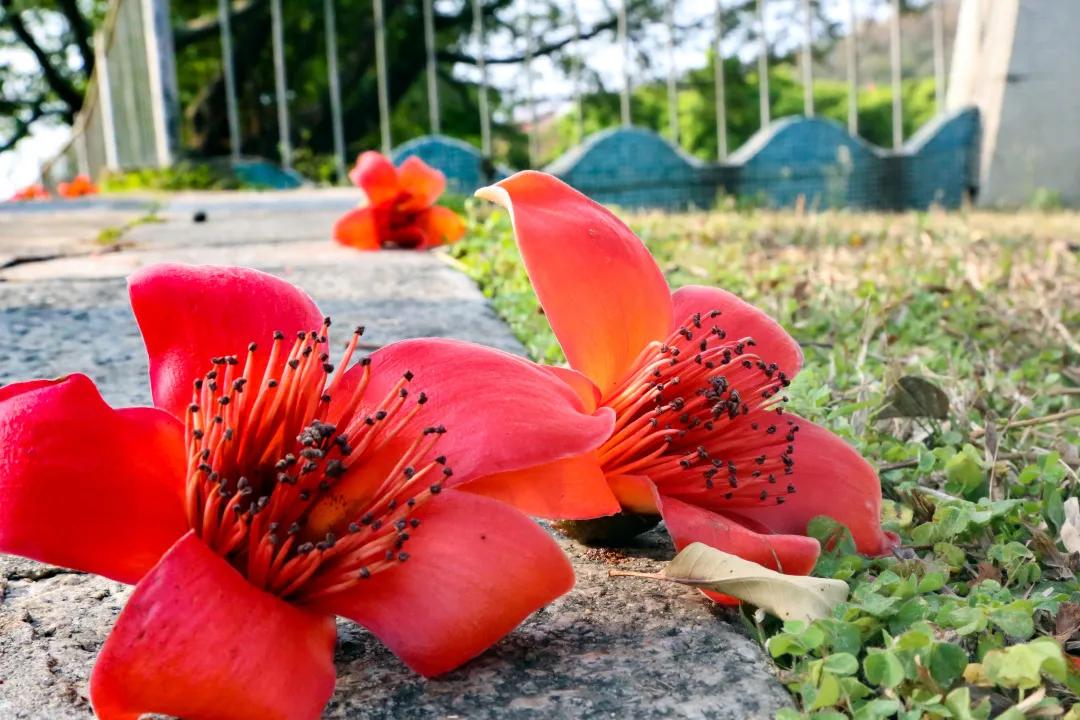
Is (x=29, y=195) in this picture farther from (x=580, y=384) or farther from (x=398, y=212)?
(x=580, y=384)

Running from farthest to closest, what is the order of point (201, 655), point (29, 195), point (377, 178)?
point (29, 195)
point (377, 178)
point (201, 655)

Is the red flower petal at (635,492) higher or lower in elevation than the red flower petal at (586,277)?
lower

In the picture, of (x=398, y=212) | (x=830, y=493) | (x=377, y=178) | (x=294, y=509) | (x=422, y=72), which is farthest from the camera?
(x=422, y=72)

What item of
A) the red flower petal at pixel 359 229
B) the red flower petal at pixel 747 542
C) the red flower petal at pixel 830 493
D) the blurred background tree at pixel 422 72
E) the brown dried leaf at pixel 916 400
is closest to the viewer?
the red flower petal at pixel 747 542

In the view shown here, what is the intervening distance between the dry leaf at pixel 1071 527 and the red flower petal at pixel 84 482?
89 cm

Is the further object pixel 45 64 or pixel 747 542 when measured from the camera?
pixel 45 64

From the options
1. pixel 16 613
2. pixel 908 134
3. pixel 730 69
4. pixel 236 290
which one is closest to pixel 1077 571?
pixel 236 290

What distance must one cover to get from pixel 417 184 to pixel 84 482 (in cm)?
230

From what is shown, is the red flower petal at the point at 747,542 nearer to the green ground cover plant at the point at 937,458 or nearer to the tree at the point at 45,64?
the green ground cover plant at the point at 937,458

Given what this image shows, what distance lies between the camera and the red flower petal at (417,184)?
294 cm

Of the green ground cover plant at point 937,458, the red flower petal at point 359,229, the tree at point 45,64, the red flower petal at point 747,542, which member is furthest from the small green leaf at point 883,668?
the tree at point 45,64

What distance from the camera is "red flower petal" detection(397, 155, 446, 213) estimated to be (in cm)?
294

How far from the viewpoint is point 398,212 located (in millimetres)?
3104

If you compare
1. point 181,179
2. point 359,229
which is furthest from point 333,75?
point 359,229
